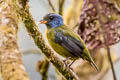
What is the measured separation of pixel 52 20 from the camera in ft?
14.8

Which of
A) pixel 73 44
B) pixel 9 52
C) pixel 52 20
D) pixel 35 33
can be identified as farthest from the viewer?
pixel 52 20

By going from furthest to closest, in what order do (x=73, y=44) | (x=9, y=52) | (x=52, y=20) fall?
(x=52, y=20) → (x=73, y=44) → (x=9, y=52)

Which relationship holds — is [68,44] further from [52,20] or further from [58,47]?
[52,20]

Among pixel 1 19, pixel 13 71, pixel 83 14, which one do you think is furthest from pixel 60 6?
pixel 13 71

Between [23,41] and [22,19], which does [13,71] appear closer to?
[22,19]

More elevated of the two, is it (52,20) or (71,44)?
(52,20)

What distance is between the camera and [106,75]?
594 centimetres

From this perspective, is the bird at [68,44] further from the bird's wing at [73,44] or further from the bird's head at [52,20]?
the bird's head at [52,20]

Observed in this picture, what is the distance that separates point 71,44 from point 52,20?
1.74ft

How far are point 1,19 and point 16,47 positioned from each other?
0.34 meters

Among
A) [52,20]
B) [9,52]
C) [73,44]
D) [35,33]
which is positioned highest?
[9,52]

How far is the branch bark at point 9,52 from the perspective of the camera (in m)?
1.71

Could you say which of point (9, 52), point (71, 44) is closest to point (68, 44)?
point (71, 44)

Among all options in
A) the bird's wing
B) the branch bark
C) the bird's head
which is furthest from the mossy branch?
the bird's head
